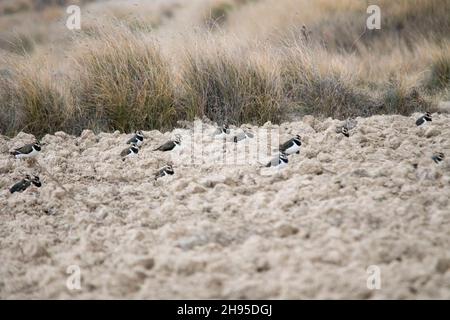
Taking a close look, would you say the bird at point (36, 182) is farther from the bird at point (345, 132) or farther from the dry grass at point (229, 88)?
the bird at point (345, 132)

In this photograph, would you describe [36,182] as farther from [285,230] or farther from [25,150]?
[285,230]

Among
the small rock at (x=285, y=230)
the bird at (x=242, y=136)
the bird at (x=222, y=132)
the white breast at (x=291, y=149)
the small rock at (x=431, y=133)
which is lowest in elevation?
Answer: the small rock at (x=285, y=230)

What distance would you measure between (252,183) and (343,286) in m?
1.48

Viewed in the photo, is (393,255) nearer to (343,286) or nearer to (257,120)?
(343,286)

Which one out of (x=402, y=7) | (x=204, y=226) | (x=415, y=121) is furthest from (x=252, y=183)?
(x=402, y=7)

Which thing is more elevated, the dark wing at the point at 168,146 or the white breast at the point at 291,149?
the dark wing at the point at 168,146

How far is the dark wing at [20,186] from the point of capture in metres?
4.52

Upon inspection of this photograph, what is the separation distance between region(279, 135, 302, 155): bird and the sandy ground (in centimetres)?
6

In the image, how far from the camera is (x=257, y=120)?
6.13m

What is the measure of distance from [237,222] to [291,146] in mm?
1291

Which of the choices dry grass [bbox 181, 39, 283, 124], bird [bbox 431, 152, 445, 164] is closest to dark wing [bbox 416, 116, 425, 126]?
bird [bbox 431, 152, 445, 164]

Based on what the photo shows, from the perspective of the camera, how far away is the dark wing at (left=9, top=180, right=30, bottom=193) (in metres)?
4.52

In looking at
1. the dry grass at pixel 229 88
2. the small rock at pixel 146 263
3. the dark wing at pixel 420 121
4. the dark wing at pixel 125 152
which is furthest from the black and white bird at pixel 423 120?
the small rock at pixel 146 263

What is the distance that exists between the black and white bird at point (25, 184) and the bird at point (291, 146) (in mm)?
1865
